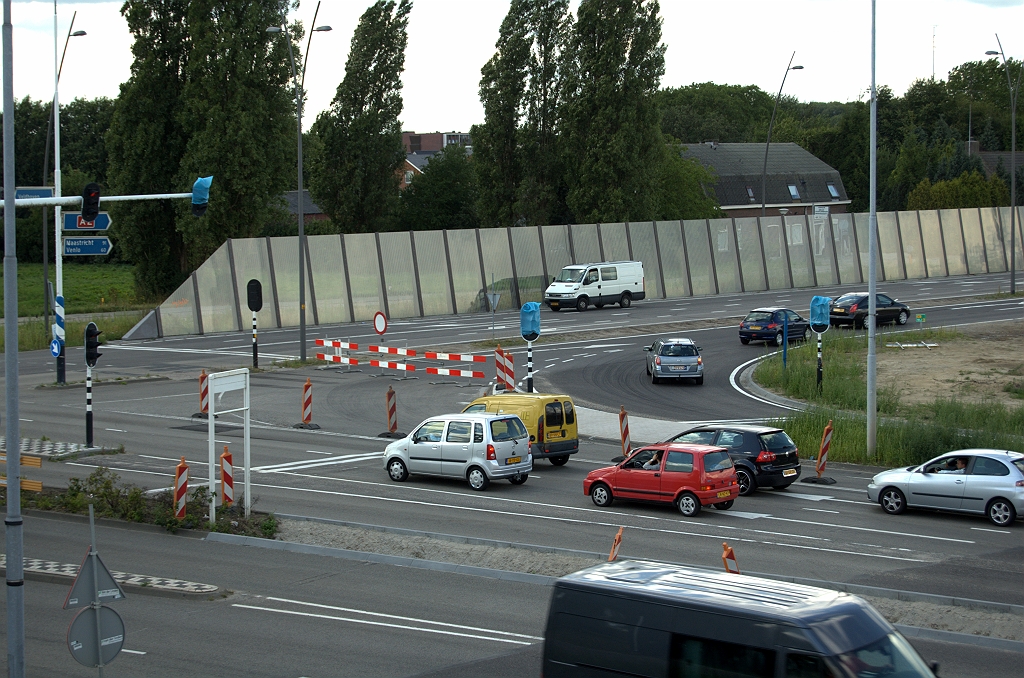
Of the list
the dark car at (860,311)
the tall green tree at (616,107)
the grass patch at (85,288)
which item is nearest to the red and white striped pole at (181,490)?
the dark car at (860,311)

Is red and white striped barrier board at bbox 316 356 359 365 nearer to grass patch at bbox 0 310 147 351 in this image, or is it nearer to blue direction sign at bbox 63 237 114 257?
grass patch at bbox 0 310 147 351

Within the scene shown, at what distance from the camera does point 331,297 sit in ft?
171

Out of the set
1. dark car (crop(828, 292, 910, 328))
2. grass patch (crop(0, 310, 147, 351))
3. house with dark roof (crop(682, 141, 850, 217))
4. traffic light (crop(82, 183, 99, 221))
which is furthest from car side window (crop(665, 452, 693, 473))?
house with dark roof (crop(682, 141, 850, 217))

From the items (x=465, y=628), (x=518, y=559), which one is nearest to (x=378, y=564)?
(x=518, y=559)

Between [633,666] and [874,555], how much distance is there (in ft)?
31.2

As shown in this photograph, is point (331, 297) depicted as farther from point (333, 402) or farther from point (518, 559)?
point (518, 559)

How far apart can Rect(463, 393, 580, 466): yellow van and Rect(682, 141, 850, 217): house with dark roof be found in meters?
80.7

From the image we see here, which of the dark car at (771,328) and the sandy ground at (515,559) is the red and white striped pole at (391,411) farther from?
the dark car at (771,328)

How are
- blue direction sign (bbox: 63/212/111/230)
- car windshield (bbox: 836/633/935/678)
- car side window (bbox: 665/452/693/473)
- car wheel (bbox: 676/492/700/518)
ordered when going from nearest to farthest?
car windshield (bbox: 836/633/935/678) → blue direction sign (bbox: 63/212/111/230) → car wheel (bbox: 676/492/700/518) → car side window (bbox: 665/452/693/473)

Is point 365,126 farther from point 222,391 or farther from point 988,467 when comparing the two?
point 988,467

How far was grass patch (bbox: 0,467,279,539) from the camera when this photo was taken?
1756 cm

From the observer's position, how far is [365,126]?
7338 cm

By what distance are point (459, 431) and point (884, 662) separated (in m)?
14.9

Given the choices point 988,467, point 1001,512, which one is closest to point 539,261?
point 988,467
